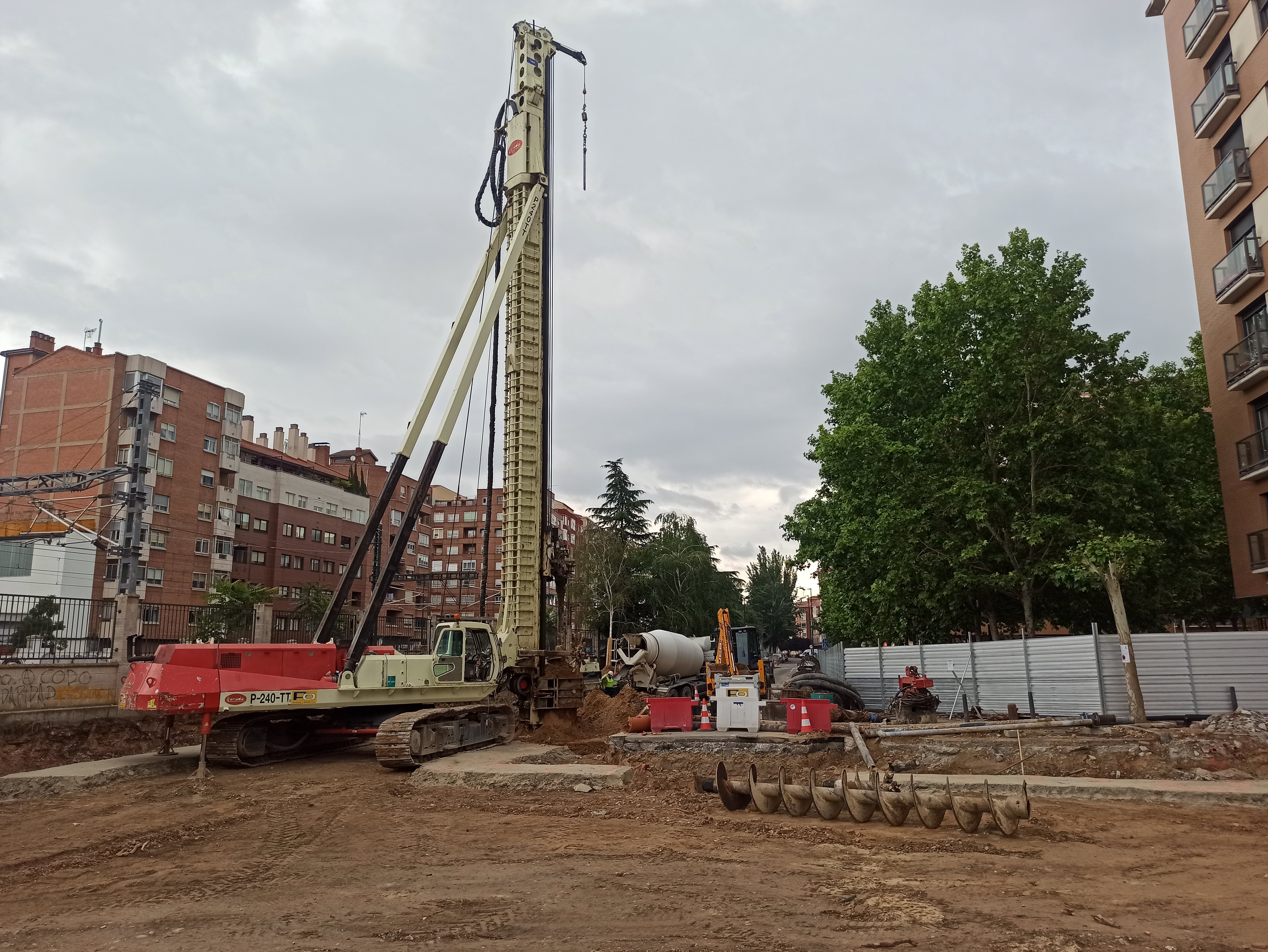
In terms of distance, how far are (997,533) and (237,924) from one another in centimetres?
2179

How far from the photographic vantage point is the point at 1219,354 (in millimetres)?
25734

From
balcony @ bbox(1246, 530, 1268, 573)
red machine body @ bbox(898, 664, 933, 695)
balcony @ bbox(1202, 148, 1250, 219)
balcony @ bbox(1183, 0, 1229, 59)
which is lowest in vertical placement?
red machine body @ bbox(898, 664, 933, 695)

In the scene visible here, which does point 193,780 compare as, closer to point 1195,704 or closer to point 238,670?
point 238,670

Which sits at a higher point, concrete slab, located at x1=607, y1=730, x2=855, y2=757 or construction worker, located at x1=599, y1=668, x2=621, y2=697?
construction worker, located at x1=599, y1=668, x2=621, y2=697

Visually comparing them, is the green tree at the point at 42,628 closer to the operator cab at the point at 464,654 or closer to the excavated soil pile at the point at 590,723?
the operator cab at the point at 464,654

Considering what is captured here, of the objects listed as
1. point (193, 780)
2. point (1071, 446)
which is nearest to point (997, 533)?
point (1071, 446)

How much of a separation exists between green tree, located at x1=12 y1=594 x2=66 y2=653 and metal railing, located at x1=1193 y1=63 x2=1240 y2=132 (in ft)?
108

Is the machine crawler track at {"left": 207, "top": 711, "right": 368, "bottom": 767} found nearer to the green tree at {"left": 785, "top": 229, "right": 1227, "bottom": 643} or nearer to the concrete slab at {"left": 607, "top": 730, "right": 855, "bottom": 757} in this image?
the concrete slab at {"left": 607, "top": 730, "right": 855, "bottom": 757}

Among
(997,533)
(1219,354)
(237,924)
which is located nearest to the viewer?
(237,924)

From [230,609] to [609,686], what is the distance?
2091 centimetres

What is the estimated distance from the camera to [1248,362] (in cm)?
2377

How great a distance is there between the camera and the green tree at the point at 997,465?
23.5 m

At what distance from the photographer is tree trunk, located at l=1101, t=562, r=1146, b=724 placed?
16438 mm

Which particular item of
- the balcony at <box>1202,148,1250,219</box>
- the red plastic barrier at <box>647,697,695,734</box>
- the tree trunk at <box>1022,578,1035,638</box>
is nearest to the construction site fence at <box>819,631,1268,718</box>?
the tree trunk at <box>1022,578,1035,638</box>
